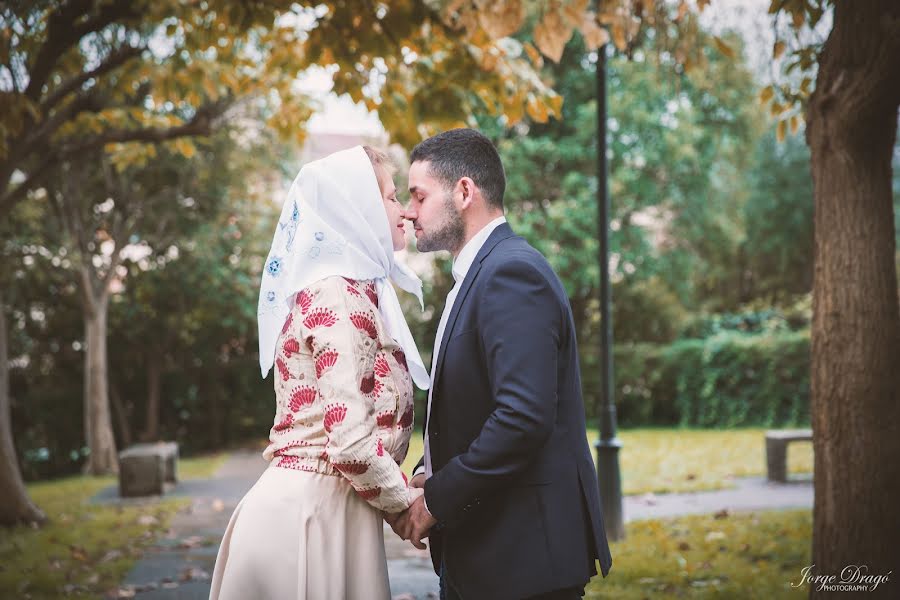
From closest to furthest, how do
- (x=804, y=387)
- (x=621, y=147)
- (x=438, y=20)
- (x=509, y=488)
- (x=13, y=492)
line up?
1. (x=509, y=488)
2. (x=438, y=20)
3. (x=13, y=492)
4. (x=804, y=387)
5. (x=621, y=147)

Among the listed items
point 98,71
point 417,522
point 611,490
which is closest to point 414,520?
point 417,522

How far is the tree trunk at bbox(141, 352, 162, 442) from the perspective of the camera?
58.5ft

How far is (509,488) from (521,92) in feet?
14.8

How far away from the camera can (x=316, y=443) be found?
2852 mm

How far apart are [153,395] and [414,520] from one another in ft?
53.1

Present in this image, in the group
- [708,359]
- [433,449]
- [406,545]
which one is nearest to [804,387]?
[708,359]

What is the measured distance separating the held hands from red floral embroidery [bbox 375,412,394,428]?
23 cm

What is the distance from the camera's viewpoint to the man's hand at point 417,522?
2804 mm

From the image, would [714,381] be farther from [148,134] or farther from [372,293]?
[372,293]

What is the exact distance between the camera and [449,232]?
2951mm

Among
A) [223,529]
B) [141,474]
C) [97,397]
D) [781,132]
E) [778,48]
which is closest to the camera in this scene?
[778,48]

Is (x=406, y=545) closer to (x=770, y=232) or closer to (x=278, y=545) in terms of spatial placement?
(x=278, y=545)

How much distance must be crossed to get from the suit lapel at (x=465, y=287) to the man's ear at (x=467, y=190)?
0.44ft

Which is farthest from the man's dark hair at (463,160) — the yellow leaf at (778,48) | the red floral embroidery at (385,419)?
the yellow leaf at (778,48)
